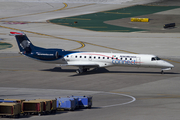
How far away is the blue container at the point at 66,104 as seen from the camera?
30.5m

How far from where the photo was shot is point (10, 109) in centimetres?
2803

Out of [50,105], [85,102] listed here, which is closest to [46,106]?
[50,105]

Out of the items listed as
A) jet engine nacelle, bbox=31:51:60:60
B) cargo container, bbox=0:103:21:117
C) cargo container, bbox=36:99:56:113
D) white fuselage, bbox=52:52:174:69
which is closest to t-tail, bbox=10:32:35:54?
jet engine nacelle, bbox=31:51:60:60

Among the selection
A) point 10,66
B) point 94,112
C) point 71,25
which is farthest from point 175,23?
point 94,112

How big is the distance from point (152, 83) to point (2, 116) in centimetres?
2352

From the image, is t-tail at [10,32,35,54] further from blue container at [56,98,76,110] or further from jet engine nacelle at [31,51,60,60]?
blue container at [56,98,76,110]

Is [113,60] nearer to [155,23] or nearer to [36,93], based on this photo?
[36,93]

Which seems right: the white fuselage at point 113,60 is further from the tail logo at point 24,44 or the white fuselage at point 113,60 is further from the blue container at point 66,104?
the blue container at point 66,104

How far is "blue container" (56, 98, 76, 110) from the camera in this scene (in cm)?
3046

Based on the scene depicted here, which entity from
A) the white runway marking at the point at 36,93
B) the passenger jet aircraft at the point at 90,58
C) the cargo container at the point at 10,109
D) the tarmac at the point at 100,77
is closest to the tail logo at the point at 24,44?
the passenger jet aircraft at the point at 90,58

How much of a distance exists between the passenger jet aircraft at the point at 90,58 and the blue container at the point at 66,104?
72.2 ft

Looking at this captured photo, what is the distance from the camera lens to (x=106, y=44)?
8262 cm

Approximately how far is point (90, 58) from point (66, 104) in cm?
2327

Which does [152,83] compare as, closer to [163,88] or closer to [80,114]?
[163,88]
